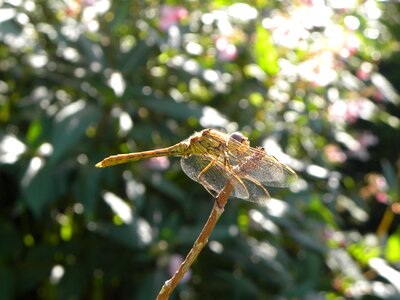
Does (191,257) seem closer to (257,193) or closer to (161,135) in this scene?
(257,193)

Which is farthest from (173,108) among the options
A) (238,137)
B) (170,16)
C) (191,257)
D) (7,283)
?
(191,257)

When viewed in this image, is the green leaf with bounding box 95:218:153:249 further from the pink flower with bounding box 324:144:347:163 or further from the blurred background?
the pink flower with bounding box 324:144:347:163

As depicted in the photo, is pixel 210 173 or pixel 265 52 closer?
pixel 210 173

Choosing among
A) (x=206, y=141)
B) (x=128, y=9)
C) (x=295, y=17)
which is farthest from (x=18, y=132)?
A: (x=206, y=141)

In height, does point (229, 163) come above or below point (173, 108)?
above

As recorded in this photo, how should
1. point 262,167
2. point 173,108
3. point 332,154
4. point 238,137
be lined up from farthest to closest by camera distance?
1. point 332,154
2. point 173,108
3. point 262,167
4. point 238,137

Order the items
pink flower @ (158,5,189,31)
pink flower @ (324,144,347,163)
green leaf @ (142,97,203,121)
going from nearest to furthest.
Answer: green leaf @ (142,97,203,121) < pink flower @ (158,5,189,31) < pink flower @ (324,144,347,163)

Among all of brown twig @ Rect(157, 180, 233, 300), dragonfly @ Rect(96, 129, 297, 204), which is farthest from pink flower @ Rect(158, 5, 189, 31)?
brown twig @ Rect(157, 180, 233, 300)
